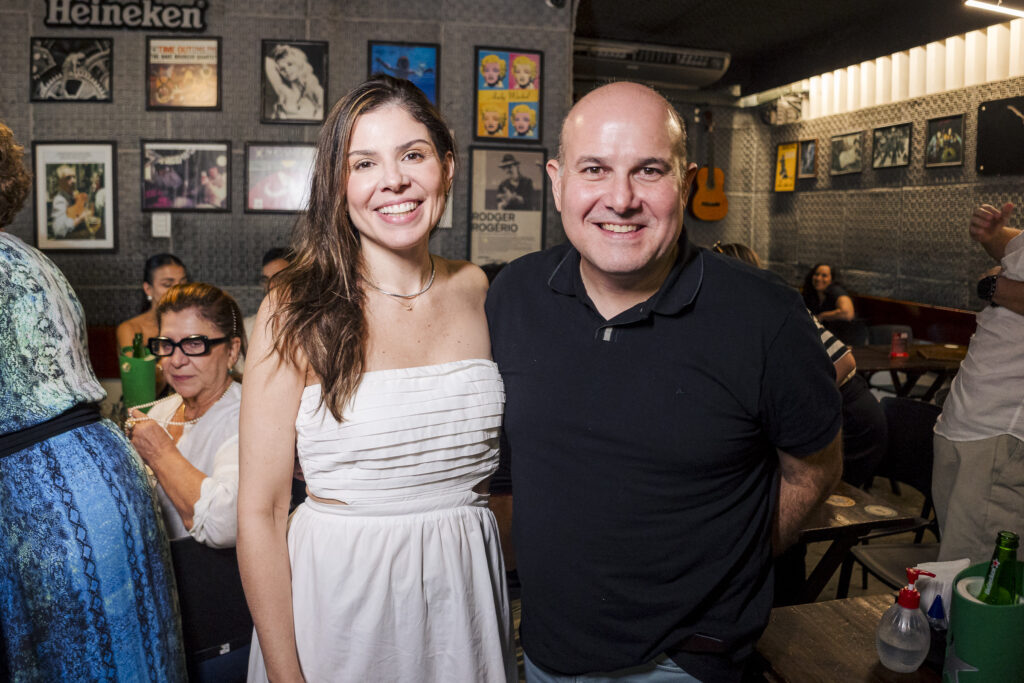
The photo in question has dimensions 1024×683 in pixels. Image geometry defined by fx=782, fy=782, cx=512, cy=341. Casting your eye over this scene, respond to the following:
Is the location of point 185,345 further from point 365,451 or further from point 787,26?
point 787,26

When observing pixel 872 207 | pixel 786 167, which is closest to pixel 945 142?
pixel 872 207

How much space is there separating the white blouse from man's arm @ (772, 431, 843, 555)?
115 centimetres

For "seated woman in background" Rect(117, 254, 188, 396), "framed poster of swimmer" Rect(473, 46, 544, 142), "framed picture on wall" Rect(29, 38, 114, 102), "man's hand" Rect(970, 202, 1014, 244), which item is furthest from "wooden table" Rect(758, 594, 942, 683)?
"framed picture on wall" Rect(29, 38, 114, 102)

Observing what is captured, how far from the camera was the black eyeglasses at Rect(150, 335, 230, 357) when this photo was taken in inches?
96.1

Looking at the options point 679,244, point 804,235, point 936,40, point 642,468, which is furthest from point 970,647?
point 804,235

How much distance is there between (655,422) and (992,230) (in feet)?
9.52

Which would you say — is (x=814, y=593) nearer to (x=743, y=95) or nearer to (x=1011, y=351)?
(x=1011, y=351)

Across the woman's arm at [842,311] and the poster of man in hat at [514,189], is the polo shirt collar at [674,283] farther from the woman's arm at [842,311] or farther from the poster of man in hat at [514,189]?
the woman's arm at [842,311]

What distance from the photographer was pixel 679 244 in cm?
146

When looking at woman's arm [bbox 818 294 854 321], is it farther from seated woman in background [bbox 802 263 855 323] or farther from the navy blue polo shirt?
the navy blue polo shirt

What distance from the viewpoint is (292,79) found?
17.5 feet

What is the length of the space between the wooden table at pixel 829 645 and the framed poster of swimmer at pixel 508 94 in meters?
4.38

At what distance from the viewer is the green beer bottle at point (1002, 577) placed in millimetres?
1401

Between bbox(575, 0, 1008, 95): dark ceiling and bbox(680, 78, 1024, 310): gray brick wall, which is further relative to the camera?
bbox(575, 0, 1008, 95): dark ceiling
